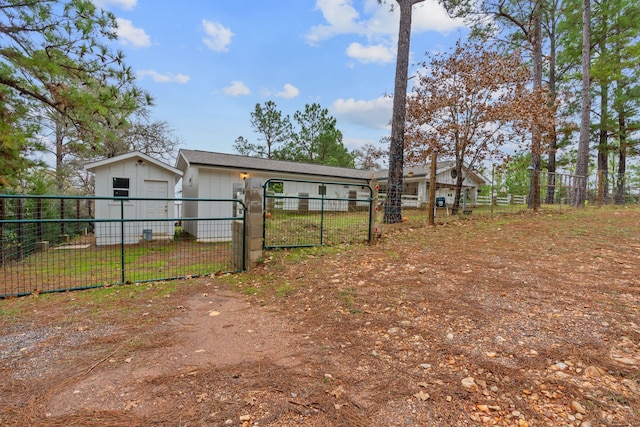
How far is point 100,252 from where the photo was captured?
7.94 metres

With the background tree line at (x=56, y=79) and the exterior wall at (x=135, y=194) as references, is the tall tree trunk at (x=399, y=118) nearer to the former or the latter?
the background tree line at (x=56, y=79)

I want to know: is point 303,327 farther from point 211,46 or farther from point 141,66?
point 211,46

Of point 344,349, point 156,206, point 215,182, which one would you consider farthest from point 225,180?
point 344,349

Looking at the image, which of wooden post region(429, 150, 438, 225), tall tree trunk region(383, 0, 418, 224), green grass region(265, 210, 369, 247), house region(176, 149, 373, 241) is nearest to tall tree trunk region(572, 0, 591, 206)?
wooden post region(429, 150, 438, 225)

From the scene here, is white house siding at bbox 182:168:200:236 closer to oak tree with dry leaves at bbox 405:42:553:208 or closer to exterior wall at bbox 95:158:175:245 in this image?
exterior wall at bbox 95:158:175:245

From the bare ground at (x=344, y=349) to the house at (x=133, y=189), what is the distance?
7.07 m

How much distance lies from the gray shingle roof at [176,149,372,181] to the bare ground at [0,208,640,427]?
8201 mm

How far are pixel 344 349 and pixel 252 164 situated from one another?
12042 mm

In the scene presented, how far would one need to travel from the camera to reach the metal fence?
4844 mm

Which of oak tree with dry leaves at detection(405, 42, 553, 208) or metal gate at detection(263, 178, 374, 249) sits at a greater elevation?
oak tree with dry leaves at detection(405, 42, 553, 208)

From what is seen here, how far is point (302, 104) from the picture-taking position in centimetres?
2644

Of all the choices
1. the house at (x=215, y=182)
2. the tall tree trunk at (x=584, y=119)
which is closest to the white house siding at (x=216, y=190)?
the house at (x=215, y=182)

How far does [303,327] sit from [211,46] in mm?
13075

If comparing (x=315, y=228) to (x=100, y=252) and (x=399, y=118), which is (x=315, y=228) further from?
(x=100, y=252)
